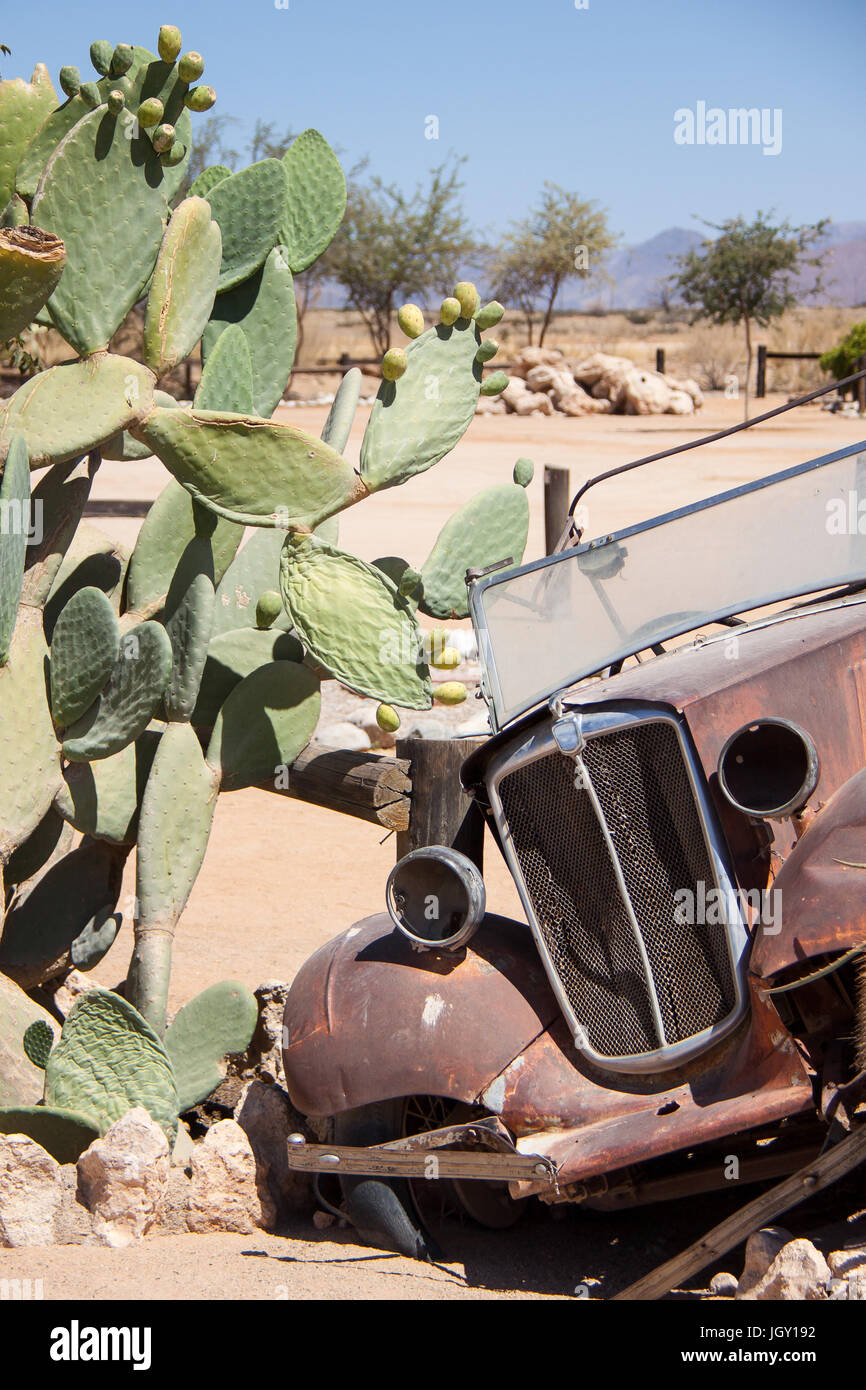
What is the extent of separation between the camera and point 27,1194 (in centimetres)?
351

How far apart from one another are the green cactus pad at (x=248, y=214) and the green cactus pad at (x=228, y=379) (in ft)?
1.46

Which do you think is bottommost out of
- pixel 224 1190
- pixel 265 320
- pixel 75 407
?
pixel 224 1190

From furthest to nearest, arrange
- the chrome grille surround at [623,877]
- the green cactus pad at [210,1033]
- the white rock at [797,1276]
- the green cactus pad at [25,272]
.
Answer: the green cactus pad at [210,1033], the green cactus pad at [25,272], the chrome grille surround at [623,877], the white rock at [797,1276]

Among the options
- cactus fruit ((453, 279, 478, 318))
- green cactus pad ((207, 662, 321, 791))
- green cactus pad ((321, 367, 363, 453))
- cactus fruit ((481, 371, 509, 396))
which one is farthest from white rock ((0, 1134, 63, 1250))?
cactus fruit ((453, 279, 478, 318))

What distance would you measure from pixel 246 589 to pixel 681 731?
7.60 ft

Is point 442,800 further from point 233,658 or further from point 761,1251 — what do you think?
point 761,1251

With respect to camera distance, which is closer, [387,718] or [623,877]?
[623,877]

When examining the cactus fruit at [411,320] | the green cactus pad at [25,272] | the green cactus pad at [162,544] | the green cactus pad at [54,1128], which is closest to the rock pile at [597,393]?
the cactus fruit at [411,320]

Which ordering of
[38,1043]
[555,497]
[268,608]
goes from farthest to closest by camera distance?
[555,497], [268,608], [38,1043]

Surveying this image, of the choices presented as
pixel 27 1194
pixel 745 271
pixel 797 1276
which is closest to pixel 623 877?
pixel 797 1276

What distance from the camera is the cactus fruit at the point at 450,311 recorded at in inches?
184

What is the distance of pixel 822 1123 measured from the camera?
3.08 metres

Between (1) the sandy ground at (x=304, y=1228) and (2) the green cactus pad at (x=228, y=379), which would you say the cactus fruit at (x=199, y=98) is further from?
(1) the sandy ground at (x=304, y=1228)

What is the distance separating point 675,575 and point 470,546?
119cm
